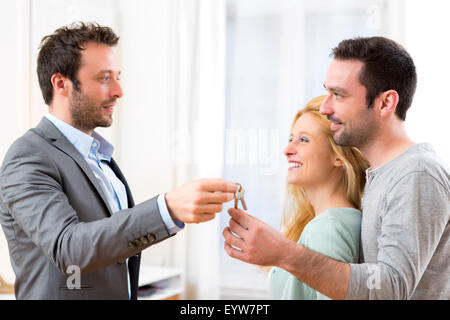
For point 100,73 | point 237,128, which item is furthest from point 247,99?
point 100,73

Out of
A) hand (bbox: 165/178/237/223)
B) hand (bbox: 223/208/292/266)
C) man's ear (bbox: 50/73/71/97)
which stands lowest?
hand (bbox: 223/208/292/266)

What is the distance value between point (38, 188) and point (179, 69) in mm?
2217

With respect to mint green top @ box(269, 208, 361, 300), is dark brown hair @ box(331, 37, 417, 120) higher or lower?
higher

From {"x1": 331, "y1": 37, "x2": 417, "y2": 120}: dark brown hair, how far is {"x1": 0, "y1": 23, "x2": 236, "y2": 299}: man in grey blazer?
542 millimetres

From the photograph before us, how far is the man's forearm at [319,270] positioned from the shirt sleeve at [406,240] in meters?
0.02

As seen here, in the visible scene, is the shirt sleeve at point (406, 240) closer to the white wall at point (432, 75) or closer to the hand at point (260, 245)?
the hand at point (260, 245)

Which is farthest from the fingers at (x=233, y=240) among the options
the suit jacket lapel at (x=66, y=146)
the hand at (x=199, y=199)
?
the suit jacket lapel at (x=66, y=146)

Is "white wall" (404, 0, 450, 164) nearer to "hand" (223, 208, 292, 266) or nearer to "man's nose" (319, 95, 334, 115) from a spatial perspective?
"man's nose" (319, 95, 334, 115)

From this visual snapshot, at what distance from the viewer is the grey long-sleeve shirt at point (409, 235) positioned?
1201 mm

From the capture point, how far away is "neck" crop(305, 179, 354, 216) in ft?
5.18

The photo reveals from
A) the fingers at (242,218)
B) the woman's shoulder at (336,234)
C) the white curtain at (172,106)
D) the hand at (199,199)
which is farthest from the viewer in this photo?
the white curtain at (172,106)

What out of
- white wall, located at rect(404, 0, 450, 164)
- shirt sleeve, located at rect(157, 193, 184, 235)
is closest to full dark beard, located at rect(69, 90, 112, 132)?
shirt sleeve, located at rect(157, 193, 184, 235)

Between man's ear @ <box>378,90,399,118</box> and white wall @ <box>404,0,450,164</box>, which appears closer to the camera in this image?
man's ear @ <box>378,90,399,118</box>

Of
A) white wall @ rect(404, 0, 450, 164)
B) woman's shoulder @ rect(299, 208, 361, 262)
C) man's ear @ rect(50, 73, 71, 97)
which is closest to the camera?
woman's shoulder @ rect(299, 208, 361, 262)
